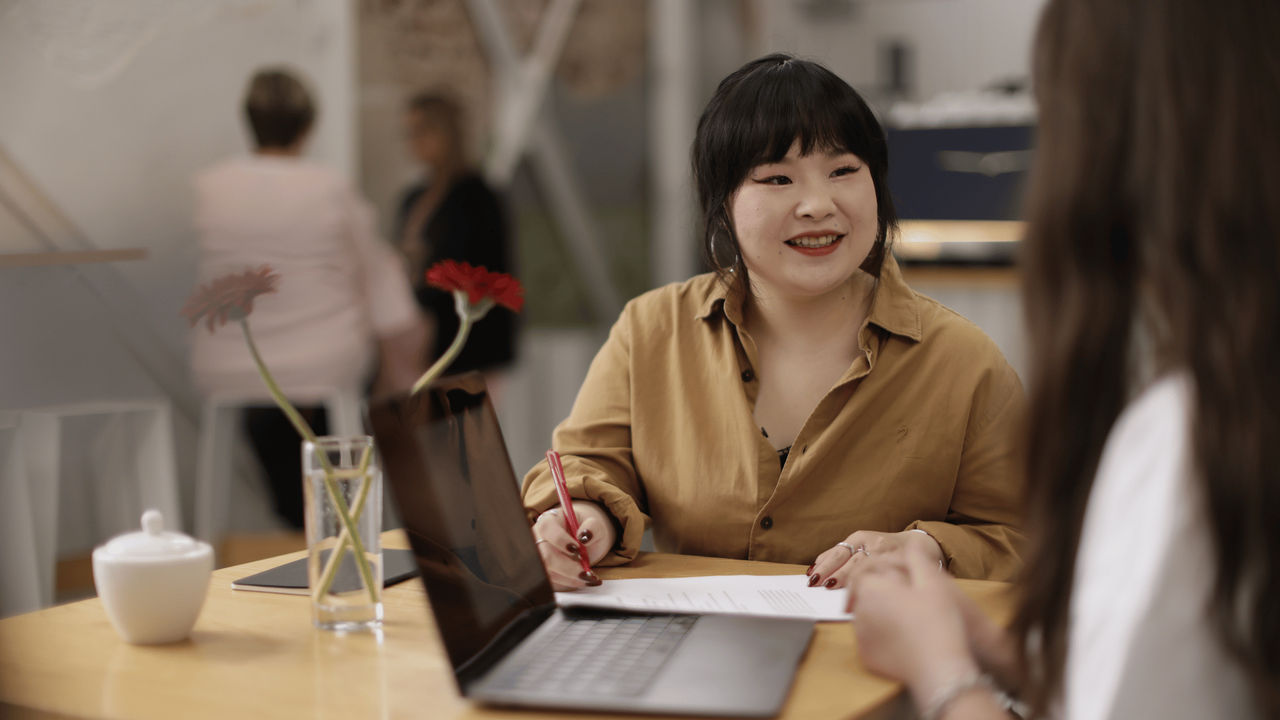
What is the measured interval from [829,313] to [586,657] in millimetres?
839

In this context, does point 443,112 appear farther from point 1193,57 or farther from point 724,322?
point 1193,57

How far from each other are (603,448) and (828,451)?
32 cm

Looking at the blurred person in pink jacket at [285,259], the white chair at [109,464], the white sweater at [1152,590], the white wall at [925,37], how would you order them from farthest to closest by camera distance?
1. the white wall at [925,37]
2. the blurred person in pink jacket at [285,259]
3. the white chair at [109,464]
4. the white sweater at [1152,590]

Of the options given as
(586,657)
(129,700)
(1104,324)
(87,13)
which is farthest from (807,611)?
(87,13)

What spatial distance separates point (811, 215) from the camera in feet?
5.42

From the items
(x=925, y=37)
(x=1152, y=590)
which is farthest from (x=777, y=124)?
(x=925, y=37)

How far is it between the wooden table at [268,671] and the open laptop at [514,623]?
0.08 feet

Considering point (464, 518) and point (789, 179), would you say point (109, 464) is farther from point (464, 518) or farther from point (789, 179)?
point (464, 518)

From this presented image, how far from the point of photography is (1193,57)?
0.78m

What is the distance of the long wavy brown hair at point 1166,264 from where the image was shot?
75cm

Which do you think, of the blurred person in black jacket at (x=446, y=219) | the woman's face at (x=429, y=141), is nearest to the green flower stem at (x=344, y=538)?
the blurred person in black jacket at (x=446, y=219)

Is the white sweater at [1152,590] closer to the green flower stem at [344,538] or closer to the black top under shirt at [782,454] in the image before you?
the green flower stem at [344,538]

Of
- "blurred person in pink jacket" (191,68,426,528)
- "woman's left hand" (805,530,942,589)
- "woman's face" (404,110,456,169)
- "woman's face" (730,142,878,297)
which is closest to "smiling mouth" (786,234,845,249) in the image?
"woman's face" (730,142,878,297)

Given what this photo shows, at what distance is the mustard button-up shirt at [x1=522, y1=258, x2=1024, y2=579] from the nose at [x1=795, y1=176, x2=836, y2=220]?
0.16 m
